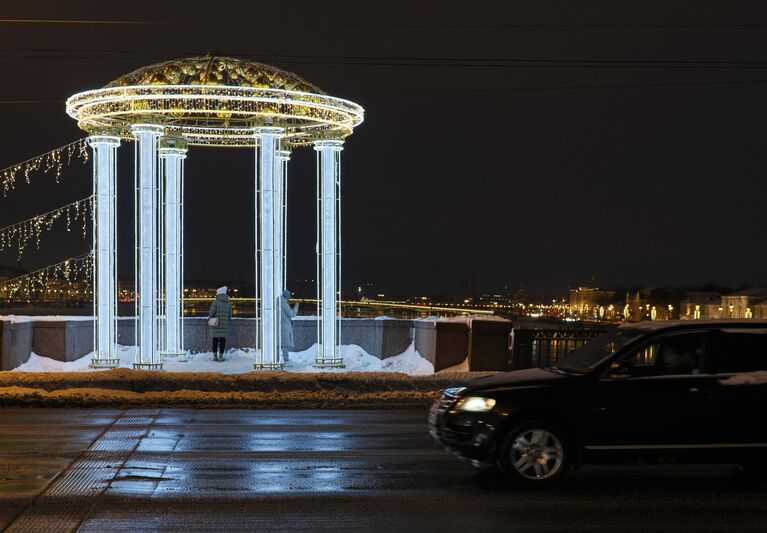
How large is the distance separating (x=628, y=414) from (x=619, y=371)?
42 centimetres

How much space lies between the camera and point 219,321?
22328 millimetres

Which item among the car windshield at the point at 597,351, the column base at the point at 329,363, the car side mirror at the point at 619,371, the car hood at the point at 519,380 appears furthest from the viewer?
the column base at the point at 329,363

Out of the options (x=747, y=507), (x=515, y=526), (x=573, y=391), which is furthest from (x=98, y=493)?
(x=747, y=507)

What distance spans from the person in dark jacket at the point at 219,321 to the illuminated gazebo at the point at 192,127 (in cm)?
161

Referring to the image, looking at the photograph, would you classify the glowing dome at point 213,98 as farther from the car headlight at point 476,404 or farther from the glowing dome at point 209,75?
the car headlight at point 476,404

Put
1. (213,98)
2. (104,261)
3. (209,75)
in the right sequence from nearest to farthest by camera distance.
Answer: (213,98) → (209,75) → (104,261)

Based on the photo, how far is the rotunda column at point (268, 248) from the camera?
1961 cm

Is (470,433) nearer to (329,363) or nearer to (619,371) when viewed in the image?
(619,371)

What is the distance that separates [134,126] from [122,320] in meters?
6.29

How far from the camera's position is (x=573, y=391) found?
9469 millimetres

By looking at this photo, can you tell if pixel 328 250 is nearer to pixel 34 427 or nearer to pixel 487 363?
pixel 487 363

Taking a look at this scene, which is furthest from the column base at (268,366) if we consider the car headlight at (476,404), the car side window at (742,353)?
the car side window at (742,353)

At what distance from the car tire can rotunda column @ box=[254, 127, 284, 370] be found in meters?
10.8

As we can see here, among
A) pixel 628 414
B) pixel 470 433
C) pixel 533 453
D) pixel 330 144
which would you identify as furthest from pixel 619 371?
pixel 330 144
